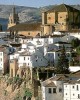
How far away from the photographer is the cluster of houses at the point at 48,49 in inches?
1588

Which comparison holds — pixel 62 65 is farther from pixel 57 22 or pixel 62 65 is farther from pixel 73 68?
pixel 57 22

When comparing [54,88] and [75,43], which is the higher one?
[75,43]

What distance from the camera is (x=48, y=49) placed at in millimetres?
48875

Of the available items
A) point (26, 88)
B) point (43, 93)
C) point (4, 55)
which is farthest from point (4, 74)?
point (43, 93)

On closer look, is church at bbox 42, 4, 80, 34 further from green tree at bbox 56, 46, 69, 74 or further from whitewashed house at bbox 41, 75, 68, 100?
whitewashed house at bbox 41, 75, 68, 100

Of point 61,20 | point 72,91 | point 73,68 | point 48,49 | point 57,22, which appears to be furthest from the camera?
point 57,22

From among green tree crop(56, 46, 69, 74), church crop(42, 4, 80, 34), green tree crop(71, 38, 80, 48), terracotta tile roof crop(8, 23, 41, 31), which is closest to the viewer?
green tree crop(56, 46, 69, 74)

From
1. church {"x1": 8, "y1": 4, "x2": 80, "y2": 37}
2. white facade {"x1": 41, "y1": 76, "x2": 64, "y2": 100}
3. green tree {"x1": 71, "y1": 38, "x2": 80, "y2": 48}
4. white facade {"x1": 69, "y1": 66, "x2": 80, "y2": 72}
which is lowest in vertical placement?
white facade {"x1": 41, "y1": 76, "x2": 64, "y2": 100}

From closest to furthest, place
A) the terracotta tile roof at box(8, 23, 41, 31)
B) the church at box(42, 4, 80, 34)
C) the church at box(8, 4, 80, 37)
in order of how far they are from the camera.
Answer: the church at box(42, 4, 80, 34), the church at box(8, 4, 80, 37), the terracotta tile roof at box(8, 23, 41, 31)

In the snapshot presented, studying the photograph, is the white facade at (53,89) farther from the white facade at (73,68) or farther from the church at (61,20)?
the church at (61,20)

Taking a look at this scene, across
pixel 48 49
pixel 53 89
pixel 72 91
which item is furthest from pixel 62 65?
pixel 48 49

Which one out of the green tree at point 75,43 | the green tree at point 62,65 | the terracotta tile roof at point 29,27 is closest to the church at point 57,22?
the terracotta tile roof at point 29,27

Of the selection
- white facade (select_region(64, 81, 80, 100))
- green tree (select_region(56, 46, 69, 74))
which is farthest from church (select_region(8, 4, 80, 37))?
white facade (select_region(64, 81, 80, 100))

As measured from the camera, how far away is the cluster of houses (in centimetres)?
4034
